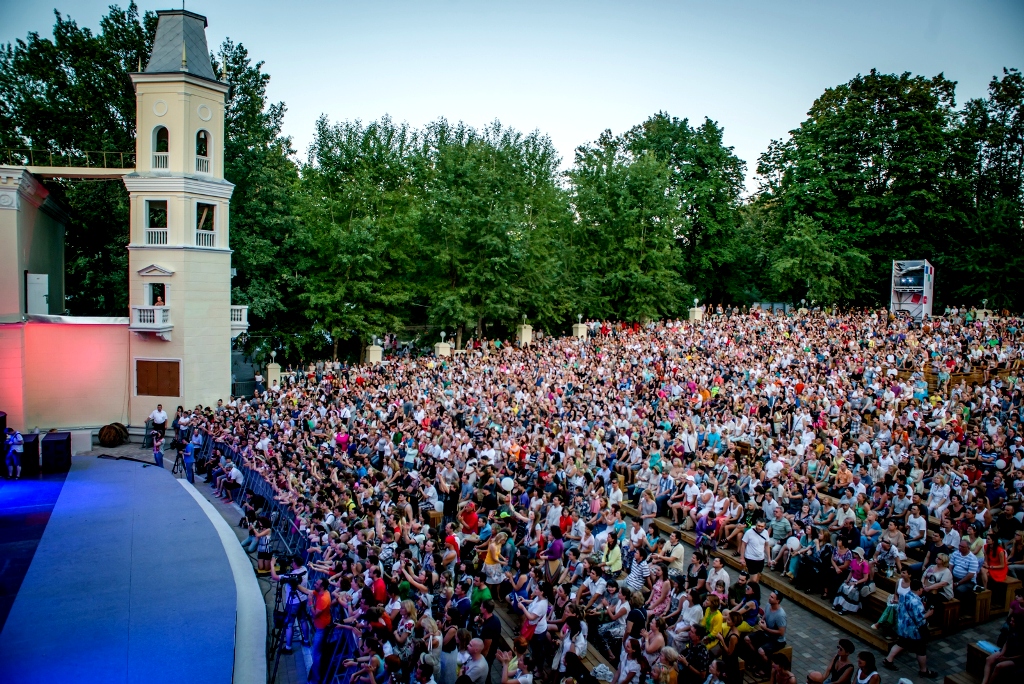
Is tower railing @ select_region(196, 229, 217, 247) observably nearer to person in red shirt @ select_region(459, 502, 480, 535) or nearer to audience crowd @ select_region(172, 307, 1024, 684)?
audience crowd @ select_region(172, 307, 1024, 684)

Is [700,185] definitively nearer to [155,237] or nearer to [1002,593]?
[155,237]

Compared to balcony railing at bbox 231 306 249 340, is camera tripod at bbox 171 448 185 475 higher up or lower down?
lower down

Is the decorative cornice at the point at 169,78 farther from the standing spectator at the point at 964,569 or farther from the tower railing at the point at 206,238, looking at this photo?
the standing spectator at the point at 964,569

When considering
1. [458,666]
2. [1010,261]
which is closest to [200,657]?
[458,666]

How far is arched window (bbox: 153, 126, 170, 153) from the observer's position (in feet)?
85.0

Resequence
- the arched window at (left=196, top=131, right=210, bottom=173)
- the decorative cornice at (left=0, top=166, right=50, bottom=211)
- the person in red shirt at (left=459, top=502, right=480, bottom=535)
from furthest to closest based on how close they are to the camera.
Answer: the arched window at (left=196, top=131, right=210, bottom=173) → the decorative cornice at (left=0, top=166, right=50, bottom=211) → the person in red shirt at (left=459, top=502, right=480, bottom=535)

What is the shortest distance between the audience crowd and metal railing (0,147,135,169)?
13660 millimetres

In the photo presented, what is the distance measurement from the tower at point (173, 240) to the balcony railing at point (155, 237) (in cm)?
3

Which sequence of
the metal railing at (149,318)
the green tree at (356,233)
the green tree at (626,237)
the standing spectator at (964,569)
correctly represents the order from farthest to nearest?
the green tree at (626,237), the green tree at (356,233), the metal railing at (149,318), the standing spectator at (964,569)

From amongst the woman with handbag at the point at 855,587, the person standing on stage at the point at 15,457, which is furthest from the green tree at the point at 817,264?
the person standing on stage at the point at 15,457

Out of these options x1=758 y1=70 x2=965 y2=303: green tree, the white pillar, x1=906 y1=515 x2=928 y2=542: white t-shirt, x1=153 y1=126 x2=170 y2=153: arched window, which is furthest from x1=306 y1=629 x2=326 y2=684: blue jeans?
x1=758 y1=70 x2=965 y2=303: green tree

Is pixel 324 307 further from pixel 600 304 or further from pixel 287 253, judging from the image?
pixel 600 304

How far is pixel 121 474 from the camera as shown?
20422 millimetres

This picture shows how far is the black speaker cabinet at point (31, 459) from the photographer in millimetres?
19969
